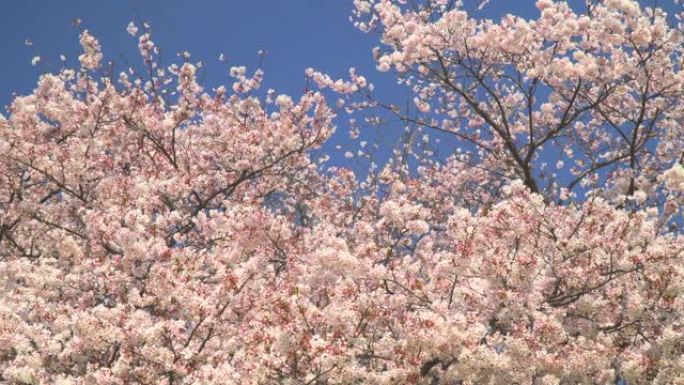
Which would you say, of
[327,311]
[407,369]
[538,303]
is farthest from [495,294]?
[327,311]

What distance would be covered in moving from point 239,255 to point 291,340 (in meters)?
3.74

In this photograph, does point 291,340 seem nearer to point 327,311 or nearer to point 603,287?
point 327,311

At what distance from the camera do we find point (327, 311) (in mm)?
7281

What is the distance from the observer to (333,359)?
6.75m

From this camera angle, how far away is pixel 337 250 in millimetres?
8508

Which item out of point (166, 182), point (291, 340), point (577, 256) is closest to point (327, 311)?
point (291, 340)

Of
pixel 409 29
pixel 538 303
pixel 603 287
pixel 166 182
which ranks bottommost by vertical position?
pixel 538 303

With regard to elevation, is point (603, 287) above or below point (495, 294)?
above

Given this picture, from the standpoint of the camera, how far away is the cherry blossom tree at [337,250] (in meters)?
7.42

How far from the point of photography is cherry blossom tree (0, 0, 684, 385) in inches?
292

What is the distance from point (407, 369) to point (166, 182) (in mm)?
7492

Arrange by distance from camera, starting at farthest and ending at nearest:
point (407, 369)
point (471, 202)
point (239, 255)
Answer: point (471, 202) < point (239, 255) < point (407, 369)

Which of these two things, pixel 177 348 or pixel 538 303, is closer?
pixel 538 303

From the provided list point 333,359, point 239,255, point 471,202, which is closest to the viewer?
point 333,359
